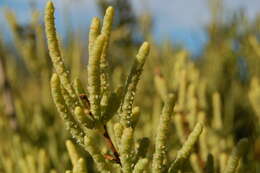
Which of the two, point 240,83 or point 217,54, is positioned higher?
point 217,54

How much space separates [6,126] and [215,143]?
3.00ft

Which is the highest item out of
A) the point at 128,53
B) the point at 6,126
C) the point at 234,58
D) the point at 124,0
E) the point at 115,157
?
the point at 124,0

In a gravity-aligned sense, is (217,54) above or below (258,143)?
above

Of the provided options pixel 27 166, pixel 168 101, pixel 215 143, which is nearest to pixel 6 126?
pixel 27 166

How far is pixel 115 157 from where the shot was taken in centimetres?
68

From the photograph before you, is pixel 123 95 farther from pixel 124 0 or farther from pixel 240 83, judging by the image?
pixel 124 0

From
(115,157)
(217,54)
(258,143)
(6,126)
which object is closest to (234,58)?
(217,54)

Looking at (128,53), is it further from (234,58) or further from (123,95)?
(123,95)

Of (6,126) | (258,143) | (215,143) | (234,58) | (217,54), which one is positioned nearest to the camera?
(215,143)

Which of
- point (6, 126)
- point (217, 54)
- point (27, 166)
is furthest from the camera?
point (217, 54)

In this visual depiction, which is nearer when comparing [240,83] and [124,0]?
[240,83]

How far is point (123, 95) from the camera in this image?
636 mm

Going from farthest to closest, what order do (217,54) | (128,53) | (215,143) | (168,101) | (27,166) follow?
1. (128,53)
2. (217,54)
3. (215,143)
4. (27,166)
5. (168,101)

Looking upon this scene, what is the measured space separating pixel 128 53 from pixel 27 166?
1.63 m
